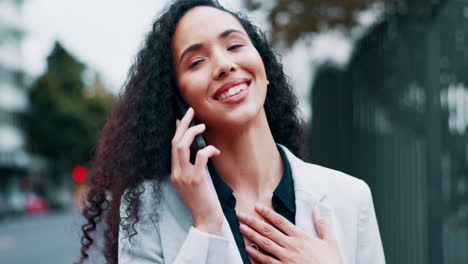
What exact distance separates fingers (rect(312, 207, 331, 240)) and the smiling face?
406mm

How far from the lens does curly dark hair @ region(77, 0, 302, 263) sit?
232 cm

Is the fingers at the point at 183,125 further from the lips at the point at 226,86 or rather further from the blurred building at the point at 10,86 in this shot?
the blurred building at the point at 10,86

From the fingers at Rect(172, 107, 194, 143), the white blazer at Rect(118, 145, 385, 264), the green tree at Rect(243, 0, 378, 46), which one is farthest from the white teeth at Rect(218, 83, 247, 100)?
the green tree at Rect(243, 0, 378, 46)

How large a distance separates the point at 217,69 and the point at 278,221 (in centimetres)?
57

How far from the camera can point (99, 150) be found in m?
2.58

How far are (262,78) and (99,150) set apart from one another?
717 mm

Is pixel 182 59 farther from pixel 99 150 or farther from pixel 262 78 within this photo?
pixel 99 150

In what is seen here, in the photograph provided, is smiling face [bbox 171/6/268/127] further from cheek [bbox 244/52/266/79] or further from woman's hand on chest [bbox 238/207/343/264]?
woman's hand on chest [bbox 238/207/343/264]

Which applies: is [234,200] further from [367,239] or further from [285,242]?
[367,239]

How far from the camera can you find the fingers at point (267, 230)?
2236 millimetres

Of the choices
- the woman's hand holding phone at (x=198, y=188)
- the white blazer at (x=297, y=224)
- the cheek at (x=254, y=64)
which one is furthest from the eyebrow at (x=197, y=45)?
the white blazer at (x=297, y=224)

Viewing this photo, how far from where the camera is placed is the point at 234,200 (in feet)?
7.68

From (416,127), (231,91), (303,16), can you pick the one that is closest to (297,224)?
(231,91)

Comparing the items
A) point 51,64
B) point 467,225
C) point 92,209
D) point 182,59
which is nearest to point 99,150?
point 92,209
